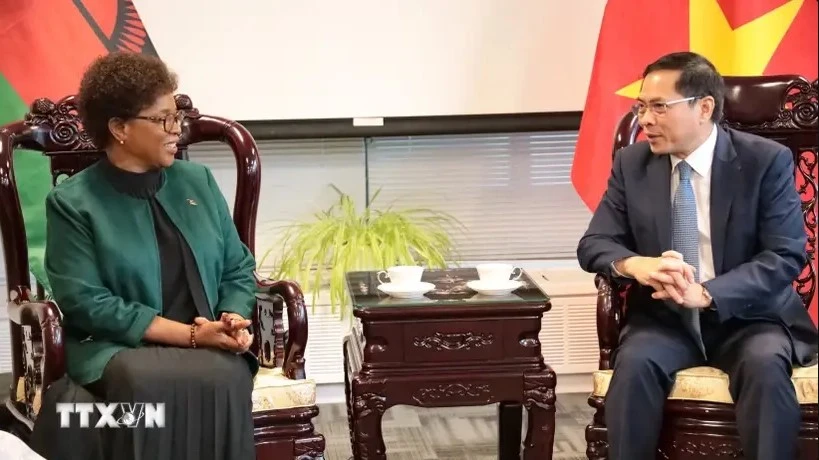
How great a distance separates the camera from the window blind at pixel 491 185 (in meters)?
4.25

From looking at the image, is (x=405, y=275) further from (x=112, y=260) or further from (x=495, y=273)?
(x=112, y=260)

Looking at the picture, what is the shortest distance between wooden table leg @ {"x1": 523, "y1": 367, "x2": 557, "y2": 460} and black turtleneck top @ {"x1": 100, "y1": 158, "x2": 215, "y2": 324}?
803 millimetres

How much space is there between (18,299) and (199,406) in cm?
61

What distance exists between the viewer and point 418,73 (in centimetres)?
398

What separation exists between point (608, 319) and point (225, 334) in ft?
3.11

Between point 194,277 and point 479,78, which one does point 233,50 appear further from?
point 194,277

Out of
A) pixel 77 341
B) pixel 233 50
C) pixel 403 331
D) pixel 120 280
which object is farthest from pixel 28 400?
pixel 233 50

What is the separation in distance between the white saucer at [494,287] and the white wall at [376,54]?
4.41 feet

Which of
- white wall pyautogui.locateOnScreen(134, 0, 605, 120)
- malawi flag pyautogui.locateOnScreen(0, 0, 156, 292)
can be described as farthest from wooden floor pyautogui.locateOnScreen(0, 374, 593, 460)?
white wall pyautogui.locateOnScreen(134, 0, 605, 120)

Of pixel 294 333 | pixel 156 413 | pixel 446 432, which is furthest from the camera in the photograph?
pixel 446 432

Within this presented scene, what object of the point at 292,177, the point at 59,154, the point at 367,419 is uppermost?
the point at 59,154

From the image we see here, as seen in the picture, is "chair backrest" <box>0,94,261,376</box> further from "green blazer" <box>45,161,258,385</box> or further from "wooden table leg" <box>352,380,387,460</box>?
"wooden table leg" <box>352,380,387,460</box>

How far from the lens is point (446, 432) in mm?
3777

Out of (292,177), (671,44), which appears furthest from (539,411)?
(292,177)
